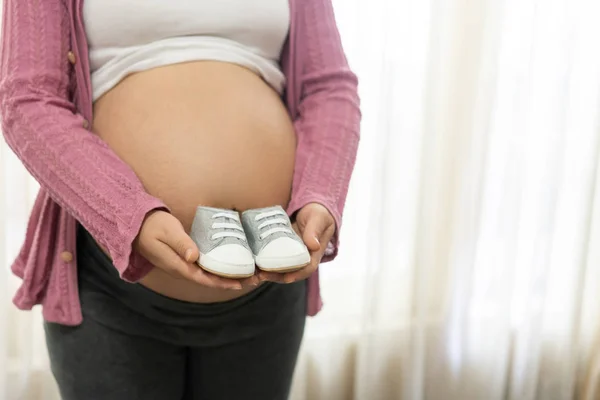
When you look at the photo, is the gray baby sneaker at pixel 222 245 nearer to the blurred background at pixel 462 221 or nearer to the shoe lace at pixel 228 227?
the shoe lace at pixel 228 227

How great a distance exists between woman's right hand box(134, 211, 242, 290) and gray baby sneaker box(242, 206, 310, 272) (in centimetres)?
4

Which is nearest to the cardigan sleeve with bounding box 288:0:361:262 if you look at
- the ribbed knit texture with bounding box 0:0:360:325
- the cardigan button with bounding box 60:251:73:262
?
the ribbed knit texture with bounding box 0:0:360:325

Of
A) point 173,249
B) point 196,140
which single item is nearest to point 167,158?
point 196,140

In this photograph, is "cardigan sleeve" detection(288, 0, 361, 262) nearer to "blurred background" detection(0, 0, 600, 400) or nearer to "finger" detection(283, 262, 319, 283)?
"finger" detection(283, 262, 319, 283)

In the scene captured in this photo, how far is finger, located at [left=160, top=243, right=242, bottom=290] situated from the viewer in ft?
1.97

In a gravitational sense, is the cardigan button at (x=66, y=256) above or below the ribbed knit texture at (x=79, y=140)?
below

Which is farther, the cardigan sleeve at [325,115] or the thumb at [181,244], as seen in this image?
the cardigan sleeve at [325,115]

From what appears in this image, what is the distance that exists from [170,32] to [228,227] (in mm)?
269

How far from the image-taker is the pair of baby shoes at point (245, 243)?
1.94 ft

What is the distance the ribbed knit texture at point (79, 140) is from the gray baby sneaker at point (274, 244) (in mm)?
79

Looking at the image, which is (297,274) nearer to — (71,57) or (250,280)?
(250,280)

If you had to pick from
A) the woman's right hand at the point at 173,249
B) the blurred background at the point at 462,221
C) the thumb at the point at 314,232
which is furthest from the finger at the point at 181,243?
the blurred background at the point at 462,221

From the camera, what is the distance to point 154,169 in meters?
0.71

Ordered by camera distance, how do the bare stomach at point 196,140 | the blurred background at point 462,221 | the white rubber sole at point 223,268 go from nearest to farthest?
the white rubber sole at point 223,268 → the bare stomach at point 196,140 → the blurred background at point 462,221
